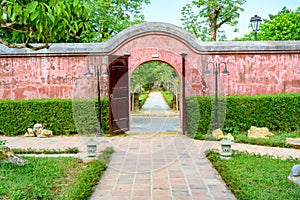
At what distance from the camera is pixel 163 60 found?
8508 mm

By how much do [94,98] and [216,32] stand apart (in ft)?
35.3

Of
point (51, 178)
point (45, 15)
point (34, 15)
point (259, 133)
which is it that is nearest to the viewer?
point (34, 15)

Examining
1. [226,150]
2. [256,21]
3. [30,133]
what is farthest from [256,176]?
[256,21]

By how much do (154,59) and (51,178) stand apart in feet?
15.9

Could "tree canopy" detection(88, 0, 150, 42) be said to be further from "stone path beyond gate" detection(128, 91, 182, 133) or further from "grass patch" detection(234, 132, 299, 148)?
"grass patch" detection(234, 132, 299, 148)

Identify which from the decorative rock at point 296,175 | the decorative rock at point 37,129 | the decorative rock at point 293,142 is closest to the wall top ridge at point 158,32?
the decorative rock at point 37,129

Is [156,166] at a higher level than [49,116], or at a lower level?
lower

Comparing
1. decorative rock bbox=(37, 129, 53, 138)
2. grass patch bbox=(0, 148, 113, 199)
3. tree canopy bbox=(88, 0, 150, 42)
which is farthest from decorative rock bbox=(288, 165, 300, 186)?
tree canopy bbox=(88, 0, 150, 42)

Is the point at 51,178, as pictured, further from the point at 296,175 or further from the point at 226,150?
the point at 296,175

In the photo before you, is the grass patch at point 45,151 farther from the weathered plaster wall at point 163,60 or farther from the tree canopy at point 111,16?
the tree canopy at point 111,16

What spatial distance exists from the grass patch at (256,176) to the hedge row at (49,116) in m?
3.51

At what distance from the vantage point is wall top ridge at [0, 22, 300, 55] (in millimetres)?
8297

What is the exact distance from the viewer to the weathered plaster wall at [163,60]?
852 centimetres

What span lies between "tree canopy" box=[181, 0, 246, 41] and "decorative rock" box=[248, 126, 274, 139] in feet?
31.7
